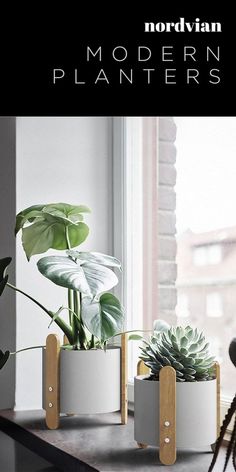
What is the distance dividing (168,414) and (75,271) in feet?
0.98

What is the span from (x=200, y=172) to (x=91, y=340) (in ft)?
1.49

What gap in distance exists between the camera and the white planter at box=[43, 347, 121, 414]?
1.42 metres

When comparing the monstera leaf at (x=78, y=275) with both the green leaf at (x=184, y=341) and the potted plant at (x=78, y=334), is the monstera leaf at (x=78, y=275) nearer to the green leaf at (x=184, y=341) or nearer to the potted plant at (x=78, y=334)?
the potted plant at (x=78, y=334)

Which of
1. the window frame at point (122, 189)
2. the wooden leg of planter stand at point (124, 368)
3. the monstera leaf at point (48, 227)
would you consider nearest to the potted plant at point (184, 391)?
the wooden leg of planter stand at point (124, 368)

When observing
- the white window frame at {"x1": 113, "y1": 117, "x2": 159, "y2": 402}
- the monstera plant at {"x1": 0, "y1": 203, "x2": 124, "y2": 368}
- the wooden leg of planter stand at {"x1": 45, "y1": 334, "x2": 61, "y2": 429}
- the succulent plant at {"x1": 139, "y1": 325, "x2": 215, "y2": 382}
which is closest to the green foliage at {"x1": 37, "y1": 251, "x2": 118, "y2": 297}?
the monstera plant at {"x1": 0, "y1": 203, "x2": 124, "y2": 368}

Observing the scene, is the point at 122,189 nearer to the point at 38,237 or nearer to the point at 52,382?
the point at 38,237

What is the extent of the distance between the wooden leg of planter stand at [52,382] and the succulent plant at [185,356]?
307mm

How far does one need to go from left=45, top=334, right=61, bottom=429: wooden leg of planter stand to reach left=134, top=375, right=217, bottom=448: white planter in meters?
0.32

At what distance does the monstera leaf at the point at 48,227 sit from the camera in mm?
1425

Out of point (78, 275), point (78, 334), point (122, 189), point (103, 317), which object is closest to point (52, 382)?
point (78, 334)

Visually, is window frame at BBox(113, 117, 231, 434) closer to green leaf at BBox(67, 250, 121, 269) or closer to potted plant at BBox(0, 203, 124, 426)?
potted plant at BBox(0, 203, 124, 426)

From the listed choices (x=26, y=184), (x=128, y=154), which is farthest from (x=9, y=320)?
(x=128, y=154)
